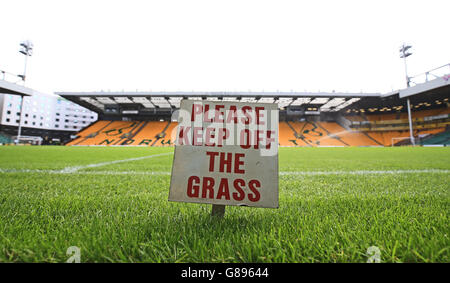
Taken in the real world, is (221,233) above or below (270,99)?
below

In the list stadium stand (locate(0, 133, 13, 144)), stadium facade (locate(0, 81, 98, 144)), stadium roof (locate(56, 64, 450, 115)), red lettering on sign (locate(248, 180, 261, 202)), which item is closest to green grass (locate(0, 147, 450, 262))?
red lettering on sign (locate(248, 180, 261, 202))

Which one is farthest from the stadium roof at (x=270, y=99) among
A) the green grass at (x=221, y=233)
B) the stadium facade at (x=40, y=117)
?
the green grass at (x=221, y=233)

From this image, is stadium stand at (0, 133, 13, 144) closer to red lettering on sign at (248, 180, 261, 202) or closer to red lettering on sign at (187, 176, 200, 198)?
red lettering on sign at (187, 176, 200, 198)

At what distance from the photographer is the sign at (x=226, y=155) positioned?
2.70ft

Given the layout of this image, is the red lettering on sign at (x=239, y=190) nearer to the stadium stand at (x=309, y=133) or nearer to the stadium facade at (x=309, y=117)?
the stadium facade at (x=309, y=117)

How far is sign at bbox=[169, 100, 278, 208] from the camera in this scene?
823 mm

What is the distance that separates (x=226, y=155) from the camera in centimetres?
87

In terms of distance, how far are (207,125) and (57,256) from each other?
0.66 m

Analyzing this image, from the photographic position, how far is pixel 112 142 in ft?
76.8

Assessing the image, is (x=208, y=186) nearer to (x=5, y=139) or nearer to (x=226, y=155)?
(x=226, y=155)

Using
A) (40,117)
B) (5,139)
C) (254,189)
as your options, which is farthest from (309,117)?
(40,117)

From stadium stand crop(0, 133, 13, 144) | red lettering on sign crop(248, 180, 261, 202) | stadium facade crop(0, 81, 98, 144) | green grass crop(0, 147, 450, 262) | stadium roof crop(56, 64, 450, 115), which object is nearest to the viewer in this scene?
green grass crop(0, 147, 450, 262)

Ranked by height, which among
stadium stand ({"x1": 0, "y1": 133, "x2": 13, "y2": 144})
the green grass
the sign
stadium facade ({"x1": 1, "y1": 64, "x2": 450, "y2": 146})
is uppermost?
stadium facade ({"x1": 1, "y1": 64, "x2": 450, "y2": 146})

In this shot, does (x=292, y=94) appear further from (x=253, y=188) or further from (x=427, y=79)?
(x=253, y=188)
